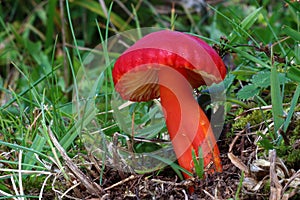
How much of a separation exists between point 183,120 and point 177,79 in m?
0.12

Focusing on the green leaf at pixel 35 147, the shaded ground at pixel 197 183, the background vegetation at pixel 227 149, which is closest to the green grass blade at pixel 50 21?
the background vegetation at pixel 227 149

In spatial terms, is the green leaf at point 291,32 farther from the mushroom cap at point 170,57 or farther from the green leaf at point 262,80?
the mushroom cap at point 170,57

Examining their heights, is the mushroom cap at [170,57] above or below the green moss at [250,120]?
above

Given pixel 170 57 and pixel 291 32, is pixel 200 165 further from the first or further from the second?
pixel 291 32

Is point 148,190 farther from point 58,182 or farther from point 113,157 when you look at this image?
point 58,182

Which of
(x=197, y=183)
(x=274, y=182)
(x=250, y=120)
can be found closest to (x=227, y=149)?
(x=250, y=120)

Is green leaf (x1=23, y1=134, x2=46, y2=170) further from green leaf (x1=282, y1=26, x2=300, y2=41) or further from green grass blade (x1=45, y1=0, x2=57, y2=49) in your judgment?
green grass blade (x1=45, y1=0, x2=57, y2=49)

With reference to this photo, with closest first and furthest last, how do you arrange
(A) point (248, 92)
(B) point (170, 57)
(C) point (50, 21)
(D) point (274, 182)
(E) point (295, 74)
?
(D) point (274, 182) < (B) point (170, 57) < (E) point (295, 74) < (A) point (248, 92) < (C) point (50, 21)

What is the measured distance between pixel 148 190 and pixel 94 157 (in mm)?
222

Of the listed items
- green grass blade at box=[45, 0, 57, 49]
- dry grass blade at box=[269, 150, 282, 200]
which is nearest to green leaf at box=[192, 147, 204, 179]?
dry grass blade at box=[269, 150, 282, 200]

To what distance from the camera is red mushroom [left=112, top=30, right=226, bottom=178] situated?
1221mm

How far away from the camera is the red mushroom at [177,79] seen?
1.22m

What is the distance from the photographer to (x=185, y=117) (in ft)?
4.49

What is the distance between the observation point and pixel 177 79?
135 cm
